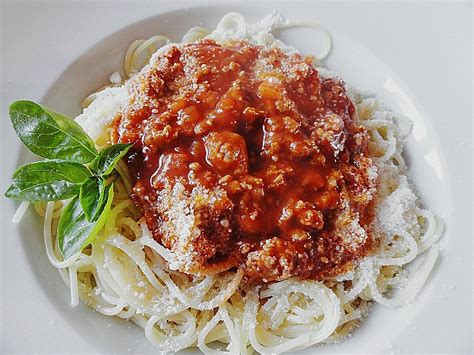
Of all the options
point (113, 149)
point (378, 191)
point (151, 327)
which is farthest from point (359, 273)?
point (113, 149)

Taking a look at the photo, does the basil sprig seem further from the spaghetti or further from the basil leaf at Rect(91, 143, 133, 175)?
the spaghetti

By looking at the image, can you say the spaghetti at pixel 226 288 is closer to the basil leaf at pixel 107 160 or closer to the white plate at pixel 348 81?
the white plate at pixel 348 81

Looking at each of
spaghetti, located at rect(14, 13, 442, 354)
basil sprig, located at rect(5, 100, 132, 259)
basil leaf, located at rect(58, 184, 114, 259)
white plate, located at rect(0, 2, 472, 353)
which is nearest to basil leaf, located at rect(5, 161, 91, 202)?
basil sprig, located at rect(5, 100, 132, 259)

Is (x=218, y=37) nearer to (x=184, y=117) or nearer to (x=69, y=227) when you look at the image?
(x=184, y=117)

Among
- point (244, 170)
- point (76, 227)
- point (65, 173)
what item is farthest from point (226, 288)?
point (65, 173)

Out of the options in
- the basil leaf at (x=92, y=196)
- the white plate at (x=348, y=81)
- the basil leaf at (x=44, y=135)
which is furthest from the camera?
the white plate at (x=348, y=81)

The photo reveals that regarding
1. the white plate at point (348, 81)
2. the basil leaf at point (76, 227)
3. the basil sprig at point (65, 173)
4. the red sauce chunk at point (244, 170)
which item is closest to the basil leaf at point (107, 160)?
the basil sprig at point (65, 173)
